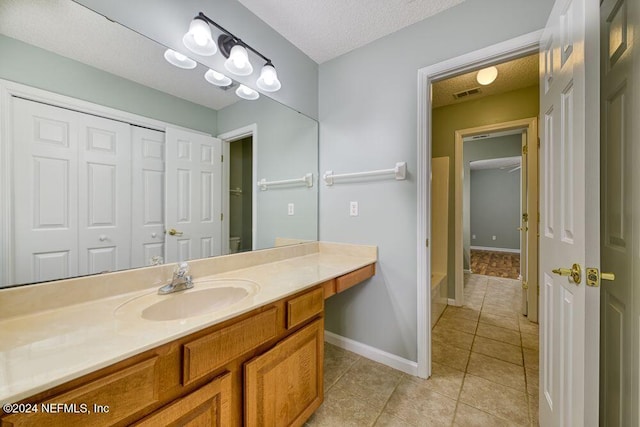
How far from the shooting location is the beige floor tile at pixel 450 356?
1794 mm

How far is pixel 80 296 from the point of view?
952mm

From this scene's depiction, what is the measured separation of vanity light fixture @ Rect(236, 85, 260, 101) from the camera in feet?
5.10

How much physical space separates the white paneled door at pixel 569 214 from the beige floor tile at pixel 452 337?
0.87 m

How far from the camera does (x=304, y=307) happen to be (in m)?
1.17

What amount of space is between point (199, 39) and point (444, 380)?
8.30ft

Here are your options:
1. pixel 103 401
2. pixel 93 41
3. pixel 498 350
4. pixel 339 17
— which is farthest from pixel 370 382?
pixel 339 17

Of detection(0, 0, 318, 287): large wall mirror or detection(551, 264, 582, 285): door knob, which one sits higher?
detection(0, 0, 318, 287): large wall mirror

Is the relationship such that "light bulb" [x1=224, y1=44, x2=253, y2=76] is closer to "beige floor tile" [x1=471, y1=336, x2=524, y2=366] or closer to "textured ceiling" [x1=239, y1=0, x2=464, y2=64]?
"textured ceiling" [x1=239, y1=0, x2=464, y2=64]

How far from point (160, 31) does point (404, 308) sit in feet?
7.13

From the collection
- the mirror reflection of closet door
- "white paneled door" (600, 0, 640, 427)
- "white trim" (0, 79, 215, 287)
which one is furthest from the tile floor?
"white trim" (0, 79, 215, 287)

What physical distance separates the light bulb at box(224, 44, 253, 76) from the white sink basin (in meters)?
1.25

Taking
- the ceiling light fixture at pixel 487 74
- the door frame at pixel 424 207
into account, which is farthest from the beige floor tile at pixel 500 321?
the ceiling light fixture at pixel 487 74

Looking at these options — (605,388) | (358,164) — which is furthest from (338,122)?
(605,388)

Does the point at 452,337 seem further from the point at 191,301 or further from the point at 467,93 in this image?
the point at 467,93
